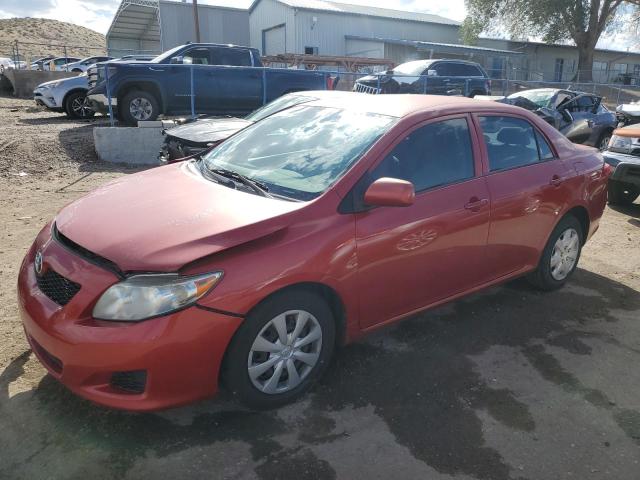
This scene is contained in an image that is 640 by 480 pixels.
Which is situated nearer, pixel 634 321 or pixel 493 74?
pixel 634 321

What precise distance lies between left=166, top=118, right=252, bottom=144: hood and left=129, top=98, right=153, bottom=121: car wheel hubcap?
138 inches

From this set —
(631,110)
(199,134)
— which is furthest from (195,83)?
(631,110)

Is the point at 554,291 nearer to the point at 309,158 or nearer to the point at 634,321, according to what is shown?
the point at 634,321

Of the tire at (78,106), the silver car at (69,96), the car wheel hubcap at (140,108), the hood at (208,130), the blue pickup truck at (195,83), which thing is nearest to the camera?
the hood at (208,130)

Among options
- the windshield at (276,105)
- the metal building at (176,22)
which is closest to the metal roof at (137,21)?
the metal building at (176,22)

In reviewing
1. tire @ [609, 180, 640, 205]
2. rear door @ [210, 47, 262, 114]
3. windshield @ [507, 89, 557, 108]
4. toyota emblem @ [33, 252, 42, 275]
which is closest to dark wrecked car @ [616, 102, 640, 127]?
windshield @ [507, 89, 557, 108]

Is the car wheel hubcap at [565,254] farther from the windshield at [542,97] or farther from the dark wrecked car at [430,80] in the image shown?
the dark wrecked car at [430,80]

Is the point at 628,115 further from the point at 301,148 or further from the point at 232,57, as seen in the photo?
the point at 301,148

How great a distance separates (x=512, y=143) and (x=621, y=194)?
4834 mm

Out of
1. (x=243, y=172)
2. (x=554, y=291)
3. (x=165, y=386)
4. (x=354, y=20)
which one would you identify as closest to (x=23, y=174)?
(x=243, y=172)

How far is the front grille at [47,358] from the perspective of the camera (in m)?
2.54

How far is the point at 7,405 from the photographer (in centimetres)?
286

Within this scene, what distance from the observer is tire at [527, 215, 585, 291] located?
4363 millimetres

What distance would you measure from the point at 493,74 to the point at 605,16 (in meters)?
8.95
